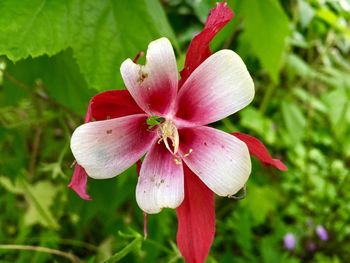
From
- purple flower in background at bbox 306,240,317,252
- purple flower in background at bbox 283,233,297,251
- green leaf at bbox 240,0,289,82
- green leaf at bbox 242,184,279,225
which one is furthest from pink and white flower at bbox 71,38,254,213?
purple flower in background at bbox 306,240,317,252

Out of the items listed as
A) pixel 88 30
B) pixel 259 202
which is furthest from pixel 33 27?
pixel 259 202

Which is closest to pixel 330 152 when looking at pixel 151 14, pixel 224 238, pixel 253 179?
pixel 224 238

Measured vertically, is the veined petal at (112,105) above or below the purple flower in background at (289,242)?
above

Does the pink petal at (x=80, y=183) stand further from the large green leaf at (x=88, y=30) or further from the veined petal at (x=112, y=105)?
the large green leaf at (x=88, y=30)

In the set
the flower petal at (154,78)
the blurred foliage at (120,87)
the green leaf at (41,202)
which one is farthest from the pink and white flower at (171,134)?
the green leaf at (41,202)

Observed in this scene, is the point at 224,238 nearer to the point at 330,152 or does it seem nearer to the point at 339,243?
the point at 339,243

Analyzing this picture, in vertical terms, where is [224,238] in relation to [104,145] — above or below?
below
